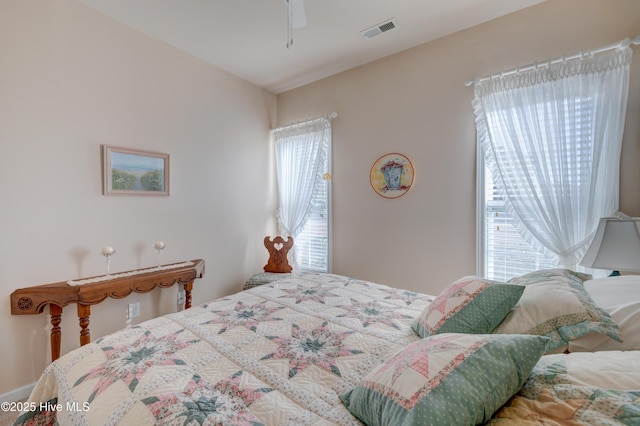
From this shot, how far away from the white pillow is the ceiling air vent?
2449 mm

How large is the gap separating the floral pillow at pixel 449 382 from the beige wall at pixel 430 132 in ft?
6.06

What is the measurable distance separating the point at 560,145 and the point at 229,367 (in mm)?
2608

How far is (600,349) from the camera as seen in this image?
103cm

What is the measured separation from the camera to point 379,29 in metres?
2.50

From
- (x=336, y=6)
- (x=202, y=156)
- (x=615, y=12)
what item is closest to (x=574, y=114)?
(x=615, y=12)

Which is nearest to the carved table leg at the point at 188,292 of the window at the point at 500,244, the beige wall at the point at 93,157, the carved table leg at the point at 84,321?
the beige wall at the point at 93,157

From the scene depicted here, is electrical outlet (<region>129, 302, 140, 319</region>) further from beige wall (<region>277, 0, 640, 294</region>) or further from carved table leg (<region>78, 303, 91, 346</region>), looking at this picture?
beige wall (<region>277, 0, 640, 294</region>)

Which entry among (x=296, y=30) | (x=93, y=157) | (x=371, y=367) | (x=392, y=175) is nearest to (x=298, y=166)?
(x=392, y=175)

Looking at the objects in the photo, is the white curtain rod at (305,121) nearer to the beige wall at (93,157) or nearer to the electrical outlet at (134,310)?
the beige wall at (93,157)

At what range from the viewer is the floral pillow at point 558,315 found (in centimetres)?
104

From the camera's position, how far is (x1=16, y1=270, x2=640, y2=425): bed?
0.71m

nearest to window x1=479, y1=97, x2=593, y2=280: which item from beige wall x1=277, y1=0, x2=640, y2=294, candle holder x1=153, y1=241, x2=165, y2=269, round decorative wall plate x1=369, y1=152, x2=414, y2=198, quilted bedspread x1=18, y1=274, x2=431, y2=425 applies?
beige wall x1=277, y1=0, x2=640, y2=294

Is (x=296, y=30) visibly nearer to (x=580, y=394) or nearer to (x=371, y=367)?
(x=371, y=367)

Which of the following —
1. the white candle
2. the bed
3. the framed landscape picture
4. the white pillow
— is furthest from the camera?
the framed landscape picture
